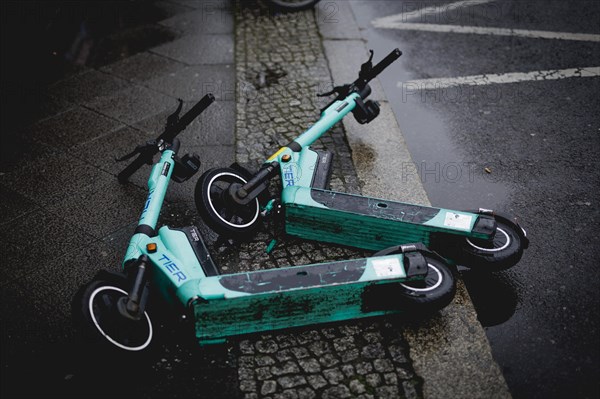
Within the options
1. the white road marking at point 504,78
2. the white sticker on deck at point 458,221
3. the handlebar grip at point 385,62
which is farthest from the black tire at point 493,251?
the white road marking at point 504,78

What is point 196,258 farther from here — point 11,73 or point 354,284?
point 11,73

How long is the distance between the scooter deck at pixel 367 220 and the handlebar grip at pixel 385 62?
128cm

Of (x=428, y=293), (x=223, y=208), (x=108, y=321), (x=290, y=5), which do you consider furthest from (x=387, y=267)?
(x=290, y=5)

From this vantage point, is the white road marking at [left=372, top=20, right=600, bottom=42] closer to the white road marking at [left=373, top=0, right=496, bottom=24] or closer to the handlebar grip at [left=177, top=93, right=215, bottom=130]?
the white road marking at [left=373, top=0, right=496, bottom=24]

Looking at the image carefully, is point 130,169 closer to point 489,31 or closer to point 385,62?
point 385,62

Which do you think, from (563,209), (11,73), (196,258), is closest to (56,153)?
(11,73)

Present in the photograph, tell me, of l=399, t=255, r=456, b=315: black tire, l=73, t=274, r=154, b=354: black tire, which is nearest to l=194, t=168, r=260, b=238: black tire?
l=73, t=274, r=154, b=354: black tire

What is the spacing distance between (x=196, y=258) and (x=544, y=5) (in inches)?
224

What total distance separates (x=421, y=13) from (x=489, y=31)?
0.91 metres

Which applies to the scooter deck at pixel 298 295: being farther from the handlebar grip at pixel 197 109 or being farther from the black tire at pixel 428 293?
the handlebar grip at pixel 197 109

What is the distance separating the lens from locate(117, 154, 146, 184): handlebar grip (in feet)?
12.5

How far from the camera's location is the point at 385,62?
4070 mm

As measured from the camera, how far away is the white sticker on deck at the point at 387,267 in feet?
9.36

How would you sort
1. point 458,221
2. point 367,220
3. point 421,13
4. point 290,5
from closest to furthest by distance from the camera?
point 458,221, point 367,220, point 421,13, point 290,5
